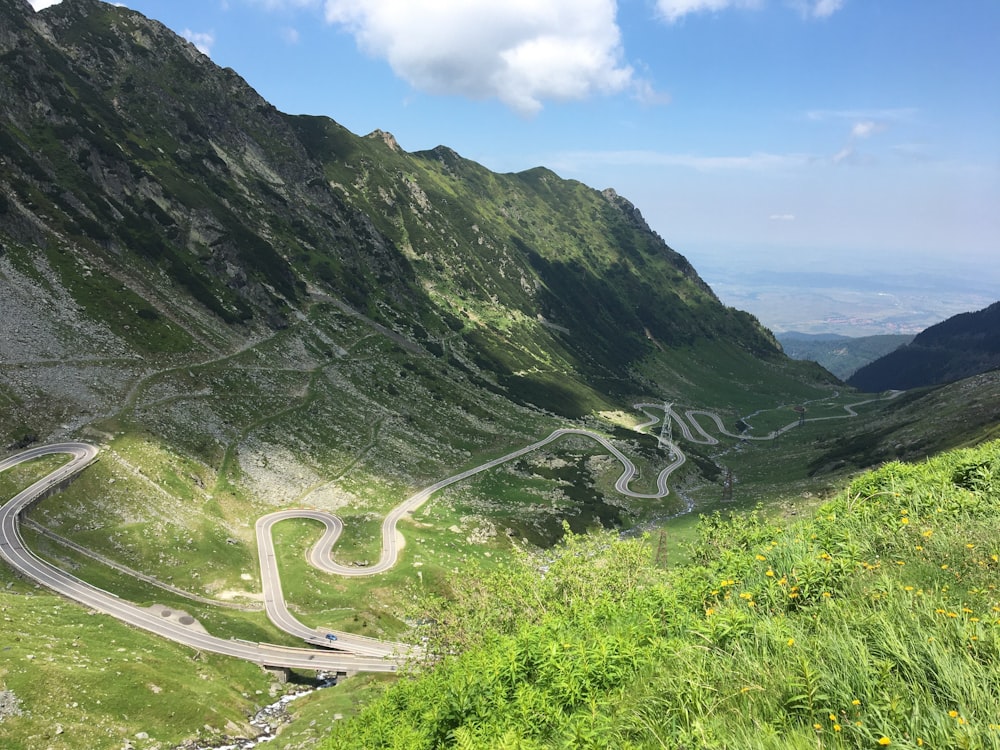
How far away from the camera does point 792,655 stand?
41.5ft

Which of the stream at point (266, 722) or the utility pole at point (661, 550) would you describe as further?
the utility pole at point (661, 550)

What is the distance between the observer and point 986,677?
10.1 metres

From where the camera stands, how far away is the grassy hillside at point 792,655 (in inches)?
412

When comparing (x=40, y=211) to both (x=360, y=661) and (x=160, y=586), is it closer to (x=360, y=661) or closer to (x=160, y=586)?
(x=160, y=586)

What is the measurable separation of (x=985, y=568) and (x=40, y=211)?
170m

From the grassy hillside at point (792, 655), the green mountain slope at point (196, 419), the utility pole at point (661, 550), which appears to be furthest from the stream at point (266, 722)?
the utility pole at point (661, 550)

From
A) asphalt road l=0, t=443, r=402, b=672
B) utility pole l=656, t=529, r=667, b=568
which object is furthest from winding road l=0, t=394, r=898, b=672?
utility pole l=656, t=529, r=667, b=568

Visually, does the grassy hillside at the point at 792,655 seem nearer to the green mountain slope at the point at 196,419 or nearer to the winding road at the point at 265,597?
the winding road at the point at 265,597

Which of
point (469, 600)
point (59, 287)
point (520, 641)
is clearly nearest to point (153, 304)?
point (59, 287)

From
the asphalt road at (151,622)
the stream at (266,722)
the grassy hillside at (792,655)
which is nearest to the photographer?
the grassy hillside at (792,655)

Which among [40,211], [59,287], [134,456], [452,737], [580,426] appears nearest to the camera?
[452,737]

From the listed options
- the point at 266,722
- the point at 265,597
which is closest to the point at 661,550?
the point at 265,597

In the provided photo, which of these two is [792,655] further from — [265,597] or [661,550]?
[661,550]

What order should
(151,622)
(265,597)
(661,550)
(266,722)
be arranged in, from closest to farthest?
1. (266,722)
2. (151,622)
3. (265,597)
4. (661,550)
